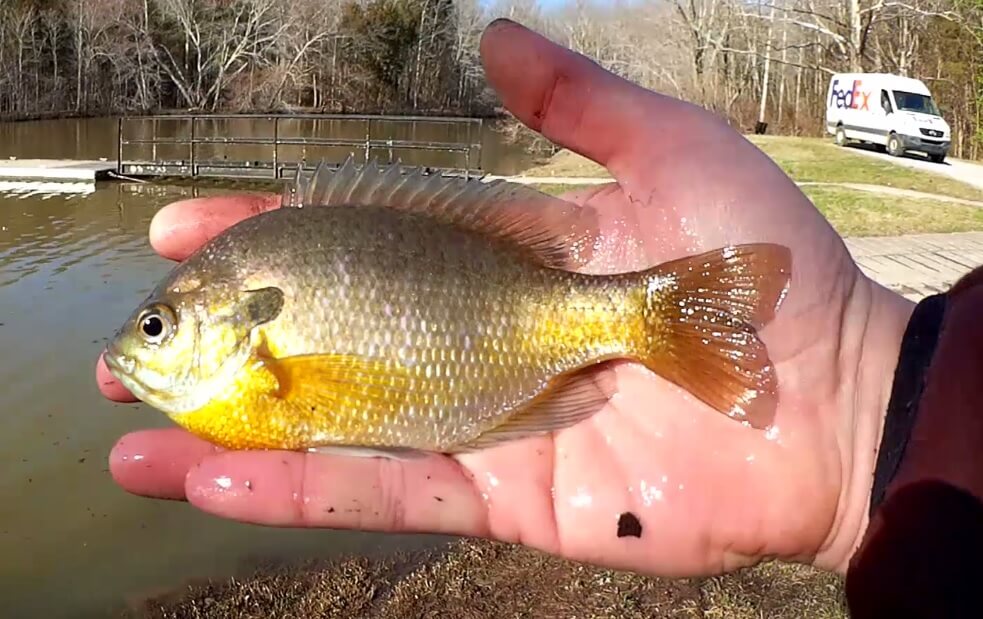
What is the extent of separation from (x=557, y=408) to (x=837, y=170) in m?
21.5

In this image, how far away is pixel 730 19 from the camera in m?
46.0

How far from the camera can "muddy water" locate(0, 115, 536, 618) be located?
618 centimetres

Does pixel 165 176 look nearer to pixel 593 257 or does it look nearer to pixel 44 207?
pixel 44 207

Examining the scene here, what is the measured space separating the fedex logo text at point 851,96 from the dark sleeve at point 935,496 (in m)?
30.7

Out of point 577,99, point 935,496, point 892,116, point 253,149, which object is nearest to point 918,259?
point 577,99

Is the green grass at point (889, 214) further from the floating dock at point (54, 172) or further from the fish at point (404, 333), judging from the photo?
the floating dock at point (54, 172)

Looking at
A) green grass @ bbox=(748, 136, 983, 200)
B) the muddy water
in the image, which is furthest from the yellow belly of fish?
green grass @ bbox=(748, 136, 983, 200)

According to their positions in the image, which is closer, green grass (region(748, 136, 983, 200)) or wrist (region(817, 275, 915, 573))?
wrist (region(817, 275, 915, 573))

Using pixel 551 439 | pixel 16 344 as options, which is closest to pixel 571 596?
pixel 551 439

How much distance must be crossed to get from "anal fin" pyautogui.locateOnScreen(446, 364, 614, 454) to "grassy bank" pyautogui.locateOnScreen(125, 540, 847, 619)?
96.6 inches

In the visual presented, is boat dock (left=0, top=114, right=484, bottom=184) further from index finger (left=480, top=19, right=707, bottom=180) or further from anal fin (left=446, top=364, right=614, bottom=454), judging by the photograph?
anal fin (left=446, top=364, right=614, bottom=454)

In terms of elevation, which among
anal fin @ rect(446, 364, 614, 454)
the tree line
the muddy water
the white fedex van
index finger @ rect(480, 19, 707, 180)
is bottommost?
the muddy water

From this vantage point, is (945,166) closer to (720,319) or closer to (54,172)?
(54,172)

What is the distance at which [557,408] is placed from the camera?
2.71 meters
